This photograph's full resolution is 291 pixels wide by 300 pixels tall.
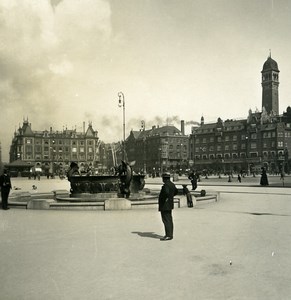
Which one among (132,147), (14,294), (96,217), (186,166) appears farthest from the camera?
(132,147)

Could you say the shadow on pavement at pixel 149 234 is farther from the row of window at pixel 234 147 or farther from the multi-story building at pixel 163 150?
the multi-story building at pixel 163 150

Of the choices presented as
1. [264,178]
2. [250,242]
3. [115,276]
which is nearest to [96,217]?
[250,242]

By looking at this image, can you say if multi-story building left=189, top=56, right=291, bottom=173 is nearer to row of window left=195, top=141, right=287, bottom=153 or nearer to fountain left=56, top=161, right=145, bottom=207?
row of window left=195, top=141, right=287, bottom=153

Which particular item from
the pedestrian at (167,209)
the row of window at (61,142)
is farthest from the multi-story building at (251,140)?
the pedestrian at (167,209)

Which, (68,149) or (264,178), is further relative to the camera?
(68,149)

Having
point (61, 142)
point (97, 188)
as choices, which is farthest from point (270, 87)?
point (97, 188)

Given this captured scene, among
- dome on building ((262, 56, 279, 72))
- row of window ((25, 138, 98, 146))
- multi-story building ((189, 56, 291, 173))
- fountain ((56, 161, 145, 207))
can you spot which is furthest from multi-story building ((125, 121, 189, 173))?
fountain ((56, 161, 145, 207))

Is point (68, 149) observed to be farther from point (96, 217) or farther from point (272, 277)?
point (272, 277)

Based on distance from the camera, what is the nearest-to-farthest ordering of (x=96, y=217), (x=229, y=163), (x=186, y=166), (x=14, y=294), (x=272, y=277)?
1. (x=14, y=294)
2. (x=272, y=277)
3. (x=96, y=217)
4. (x=229, y=163)
5. (x=186, y=166)
